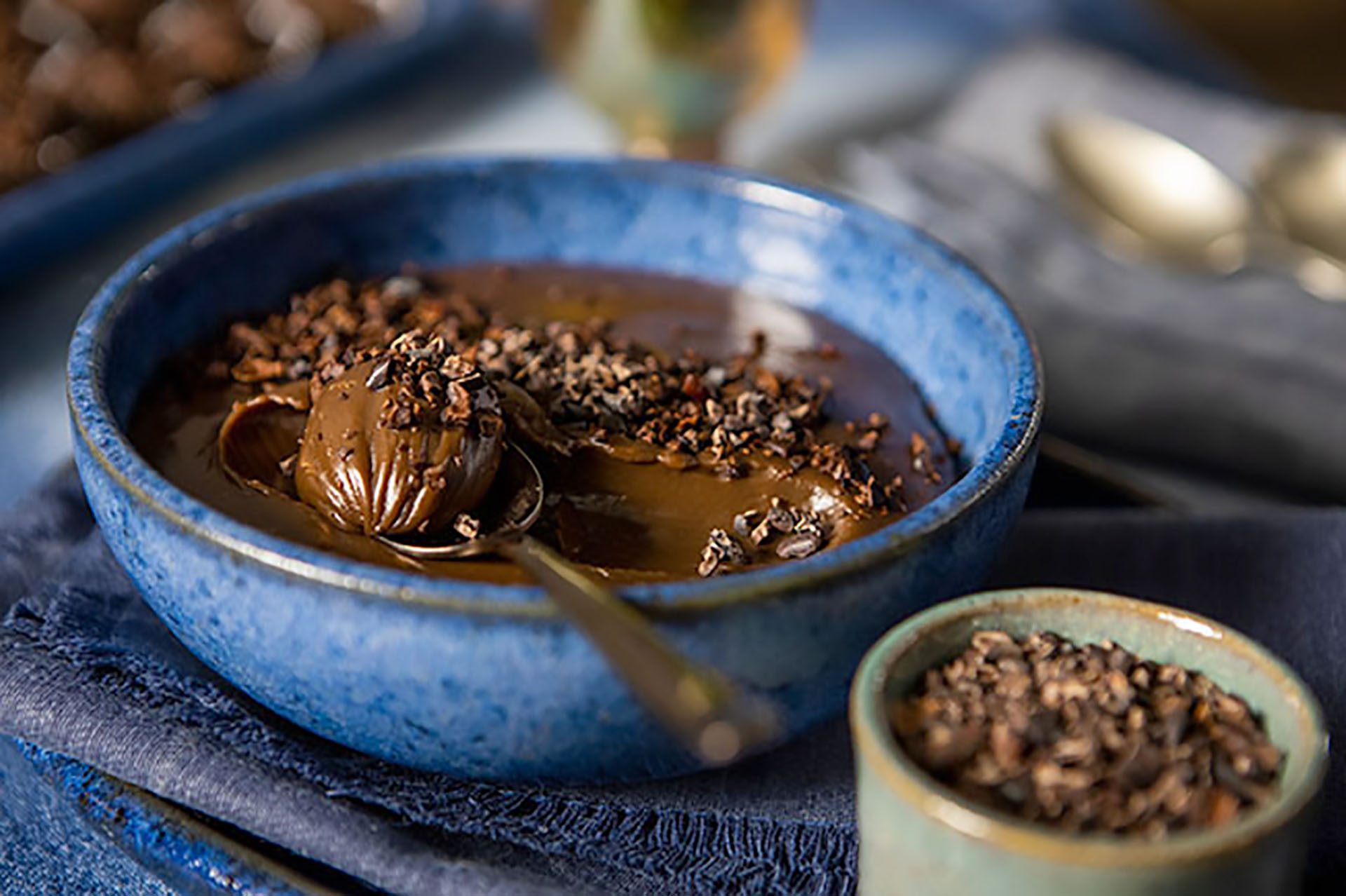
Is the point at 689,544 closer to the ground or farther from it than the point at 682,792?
farther from it

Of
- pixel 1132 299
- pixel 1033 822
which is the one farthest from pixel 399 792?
pixel 1132 299

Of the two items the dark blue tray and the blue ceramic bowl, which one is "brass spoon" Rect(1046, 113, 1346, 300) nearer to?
the blue ceramic bowl

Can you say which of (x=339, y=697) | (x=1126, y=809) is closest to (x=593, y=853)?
(x=339, y=697)

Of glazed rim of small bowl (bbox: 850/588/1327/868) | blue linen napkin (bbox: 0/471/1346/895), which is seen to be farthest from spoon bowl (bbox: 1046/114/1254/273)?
glazed rim of small bowl (bbox: 850/588/1327/868)

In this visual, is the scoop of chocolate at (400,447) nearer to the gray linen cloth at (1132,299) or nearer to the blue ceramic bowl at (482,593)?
the blue ceramic bowl at (482,593)

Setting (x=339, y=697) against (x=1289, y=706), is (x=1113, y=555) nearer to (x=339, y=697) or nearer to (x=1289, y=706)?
(x=1289, y=706)

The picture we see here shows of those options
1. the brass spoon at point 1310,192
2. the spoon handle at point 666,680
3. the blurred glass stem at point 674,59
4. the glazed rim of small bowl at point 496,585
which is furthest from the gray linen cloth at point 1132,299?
the spoon handle at point 666,680

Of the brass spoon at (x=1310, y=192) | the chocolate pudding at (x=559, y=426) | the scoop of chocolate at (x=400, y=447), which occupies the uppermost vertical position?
the scoop of chocolate at (x=400, y=447)
